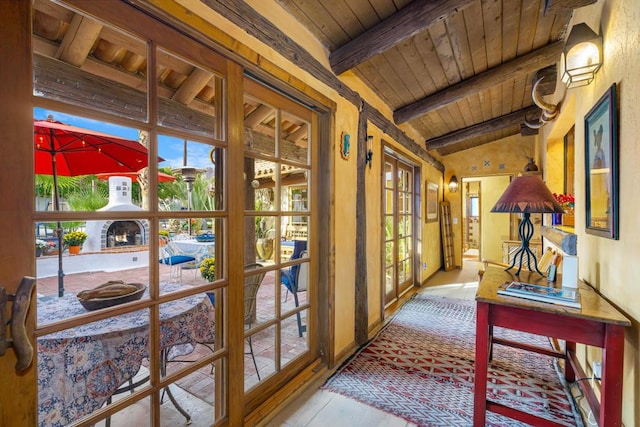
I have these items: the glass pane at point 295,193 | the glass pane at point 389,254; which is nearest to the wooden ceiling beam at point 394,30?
the glass pane at point 295,193

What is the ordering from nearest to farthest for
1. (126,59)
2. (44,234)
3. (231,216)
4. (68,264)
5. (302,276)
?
1. (44,234)
2. (68,264)
3. (126,59)
4. (231,216)
5. (302,276)

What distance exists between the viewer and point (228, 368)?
1.50 metres

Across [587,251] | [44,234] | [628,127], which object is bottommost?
[587,251]

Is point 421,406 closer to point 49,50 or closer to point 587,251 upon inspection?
point 587,251

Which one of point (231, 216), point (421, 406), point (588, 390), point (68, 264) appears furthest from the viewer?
point (421, 406)

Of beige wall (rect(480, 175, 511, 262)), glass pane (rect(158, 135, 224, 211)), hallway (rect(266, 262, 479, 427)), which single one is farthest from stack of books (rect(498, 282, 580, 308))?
beige wall (rect(480, 175, 511, 262))

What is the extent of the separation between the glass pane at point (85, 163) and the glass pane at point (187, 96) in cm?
20

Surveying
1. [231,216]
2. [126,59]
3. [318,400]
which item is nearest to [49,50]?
[126,59]

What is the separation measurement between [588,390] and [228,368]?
2.02 m

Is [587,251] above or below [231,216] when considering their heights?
below

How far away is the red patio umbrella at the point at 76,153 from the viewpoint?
979 mm

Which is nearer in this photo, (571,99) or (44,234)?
(44,234)

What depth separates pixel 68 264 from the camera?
1.06 m

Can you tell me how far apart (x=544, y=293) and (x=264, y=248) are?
5.23ft
